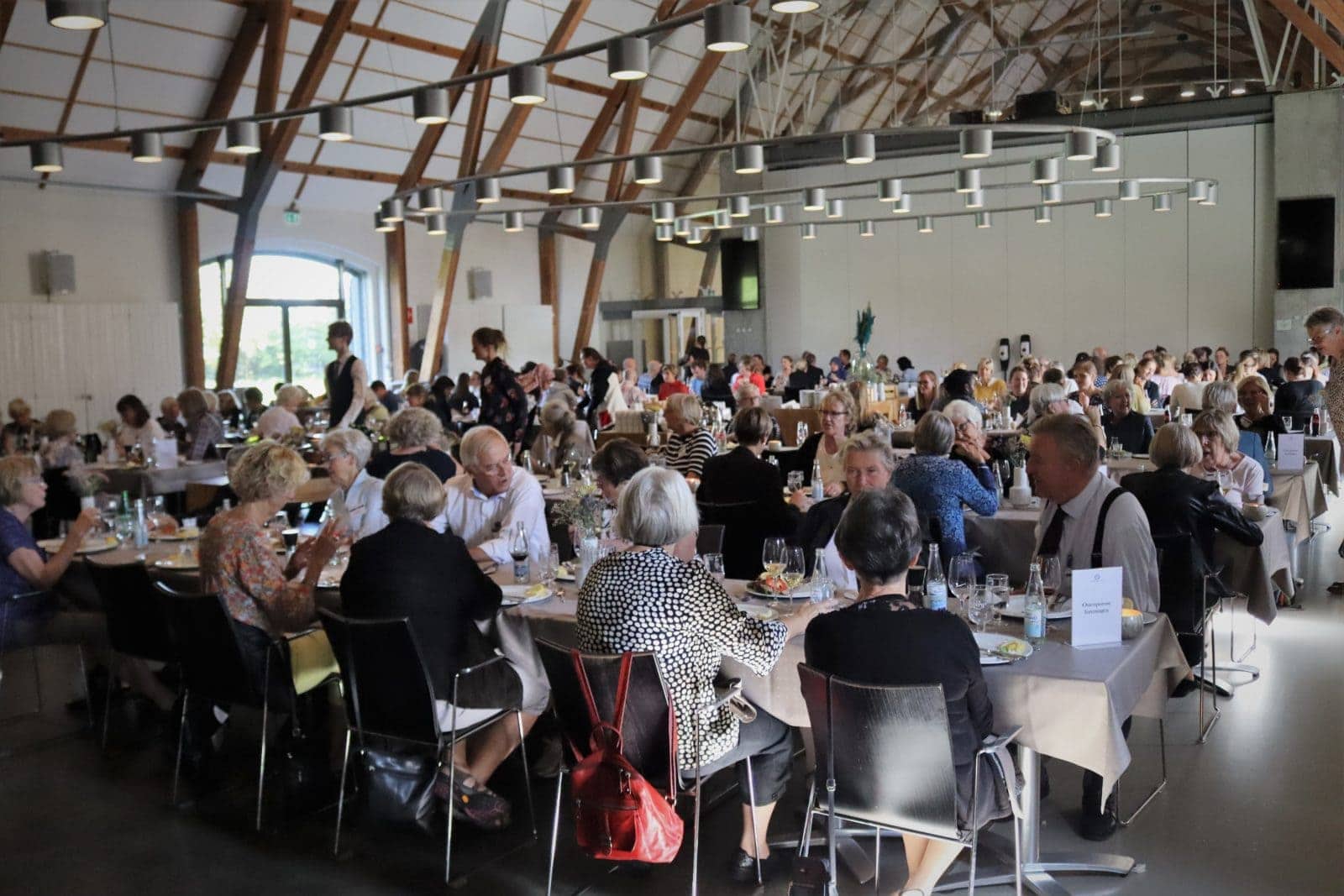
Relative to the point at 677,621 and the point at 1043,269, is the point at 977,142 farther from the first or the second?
the point at 1043,269

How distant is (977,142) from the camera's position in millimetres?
8344

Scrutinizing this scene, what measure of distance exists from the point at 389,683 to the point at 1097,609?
6.76 ft

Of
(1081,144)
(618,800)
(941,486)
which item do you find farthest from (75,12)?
(1081,144)

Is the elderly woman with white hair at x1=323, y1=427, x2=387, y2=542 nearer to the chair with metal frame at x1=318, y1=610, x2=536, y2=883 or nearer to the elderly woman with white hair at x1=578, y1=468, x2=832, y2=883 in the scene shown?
the chair with metal frame at x1=318, y1=610, x2=536, y2=883

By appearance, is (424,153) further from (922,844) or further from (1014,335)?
(922,844)

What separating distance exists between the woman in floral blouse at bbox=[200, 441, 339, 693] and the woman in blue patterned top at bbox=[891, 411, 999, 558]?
2.32m

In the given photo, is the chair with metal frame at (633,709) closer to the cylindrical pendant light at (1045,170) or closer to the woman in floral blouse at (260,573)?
the woman in floral blouse at (260,573)

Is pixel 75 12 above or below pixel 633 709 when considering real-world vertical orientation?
above

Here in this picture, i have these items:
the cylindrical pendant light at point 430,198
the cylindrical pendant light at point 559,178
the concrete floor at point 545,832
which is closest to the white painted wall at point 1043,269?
the cylindrical pendant light at point 430,198

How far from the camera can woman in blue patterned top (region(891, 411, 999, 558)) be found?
4.95 metres

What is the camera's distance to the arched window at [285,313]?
16.4 metres

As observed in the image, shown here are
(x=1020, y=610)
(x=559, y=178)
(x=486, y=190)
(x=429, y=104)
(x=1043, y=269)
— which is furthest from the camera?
(x=1043, y=269)

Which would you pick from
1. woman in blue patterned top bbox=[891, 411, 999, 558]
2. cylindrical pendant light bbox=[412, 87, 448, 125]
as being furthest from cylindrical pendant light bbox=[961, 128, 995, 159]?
woman in blue patterned top bbox=[891, 411, 999, 558]

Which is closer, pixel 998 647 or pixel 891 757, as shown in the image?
pixel 891 757
